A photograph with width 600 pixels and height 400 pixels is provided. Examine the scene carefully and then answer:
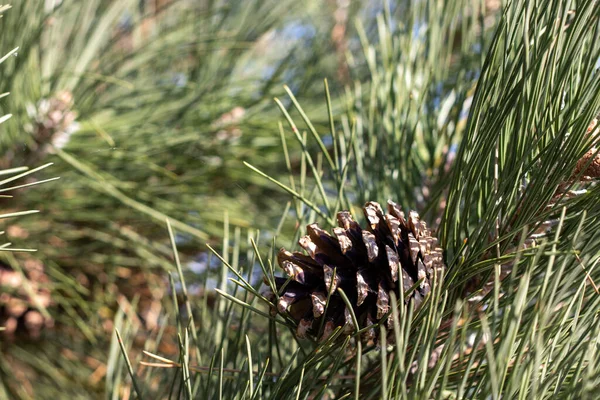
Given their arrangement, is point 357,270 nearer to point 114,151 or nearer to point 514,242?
point 514,242

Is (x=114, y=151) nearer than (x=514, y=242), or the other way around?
(x=514, y=242)

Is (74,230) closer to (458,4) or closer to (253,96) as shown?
(253,96)

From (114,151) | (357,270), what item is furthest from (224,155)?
(357,270)

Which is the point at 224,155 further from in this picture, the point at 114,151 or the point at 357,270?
the point at 357,270

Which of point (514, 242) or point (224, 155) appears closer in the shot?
point (514, 242)

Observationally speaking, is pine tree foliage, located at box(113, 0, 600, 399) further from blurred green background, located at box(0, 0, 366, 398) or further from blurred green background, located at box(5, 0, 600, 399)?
blurred green background, located at box(0, 0, 366, 398)

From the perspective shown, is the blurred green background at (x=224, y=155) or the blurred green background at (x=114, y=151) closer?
the blurred green background at (x=224, y=155)

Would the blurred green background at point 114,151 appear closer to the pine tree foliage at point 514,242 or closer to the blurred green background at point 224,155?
the blurred green background at point 224,155

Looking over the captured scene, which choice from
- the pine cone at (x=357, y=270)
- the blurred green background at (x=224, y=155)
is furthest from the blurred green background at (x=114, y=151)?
the pine cone at (x=357, y=270)

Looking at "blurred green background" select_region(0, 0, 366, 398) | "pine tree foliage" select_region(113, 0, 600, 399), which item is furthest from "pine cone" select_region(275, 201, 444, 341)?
"blurred green background" select_region(0, 0, 366, 398)
